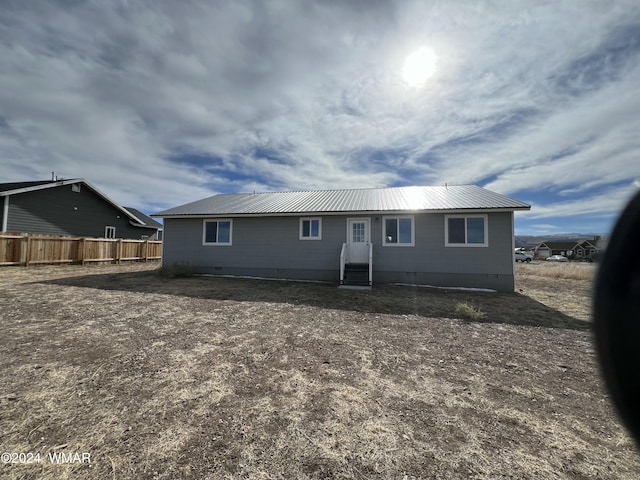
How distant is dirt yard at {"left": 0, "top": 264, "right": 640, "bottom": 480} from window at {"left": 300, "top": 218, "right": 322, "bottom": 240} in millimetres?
5720

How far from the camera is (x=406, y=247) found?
35.5ft

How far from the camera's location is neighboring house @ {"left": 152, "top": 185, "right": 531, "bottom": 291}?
10.2m

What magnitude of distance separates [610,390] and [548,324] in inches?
262

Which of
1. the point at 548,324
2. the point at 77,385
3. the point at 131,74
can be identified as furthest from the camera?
the point at 131,74

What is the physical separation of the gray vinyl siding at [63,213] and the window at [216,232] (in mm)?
12076

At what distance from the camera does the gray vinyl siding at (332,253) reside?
1009 cm

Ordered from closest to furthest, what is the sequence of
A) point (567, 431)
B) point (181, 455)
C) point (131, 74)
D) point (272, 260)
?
point (181, 455) → point (567, 431) → point (131, 74) → point (272, 260)

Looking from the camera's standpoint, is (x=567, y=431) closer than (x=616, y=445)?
No

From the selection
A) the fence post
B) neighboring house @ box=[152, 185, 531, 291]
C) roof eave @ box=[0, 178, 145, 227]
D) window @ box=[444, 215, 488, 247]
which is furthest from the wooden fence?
window @ box=[444, 215, 488, 247]

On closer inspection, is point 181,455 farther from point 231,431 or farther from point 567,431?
point 567,431

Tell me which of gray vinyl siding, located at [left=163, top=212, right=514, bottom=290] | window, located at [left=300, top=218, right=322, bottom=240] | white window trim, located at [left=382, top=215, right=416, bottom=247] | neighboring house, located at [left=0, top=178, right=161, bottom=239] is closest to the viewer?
gray vinyl siding, located at [left=163, top=212, right=514, bottom=290]

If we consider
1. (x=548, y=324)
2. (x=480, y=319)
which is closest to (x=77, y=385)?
(x=480, y=319)

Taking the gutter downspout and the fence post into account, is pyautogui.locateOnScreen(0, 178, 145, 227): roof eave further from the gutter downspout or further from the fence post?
the fence post

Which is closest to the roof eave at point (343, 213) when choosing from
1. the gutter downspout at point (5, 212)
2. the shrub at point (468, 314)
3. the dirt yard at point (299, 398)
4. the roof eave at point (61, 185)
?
the shrub at point (468, 314)
